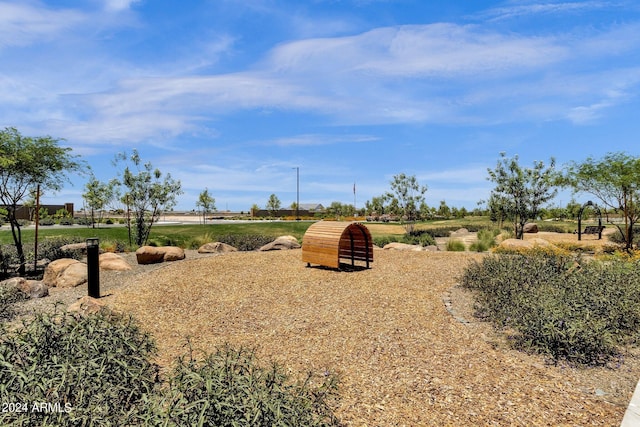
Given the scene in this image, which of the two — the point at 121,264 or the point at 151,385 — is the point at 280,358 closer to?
the point at 151,385

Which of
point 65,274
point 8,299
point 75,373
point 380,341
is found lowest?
point 380,341

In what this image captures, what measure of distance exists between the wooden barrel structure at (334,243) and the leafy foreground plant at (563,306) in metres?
3.40

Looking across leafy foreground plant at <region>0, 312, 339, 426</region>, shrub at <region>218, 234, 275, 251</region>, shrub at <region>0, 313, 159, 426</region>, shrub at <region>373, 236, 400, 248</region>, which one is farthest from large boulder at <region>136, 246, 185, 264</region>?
shrub at <region>373, 236, 400, 248</region>

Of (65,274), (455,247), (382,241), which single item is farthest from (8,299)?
(382,241)

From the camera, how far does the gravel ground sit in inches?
160

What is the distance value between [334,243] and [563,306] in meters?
6.09

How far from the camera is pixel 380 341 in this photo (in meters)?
5.84

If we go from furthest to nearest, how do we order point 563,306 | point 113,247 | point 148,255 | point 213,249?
point 113,247
point 213,249
point 148,255
point 563,306

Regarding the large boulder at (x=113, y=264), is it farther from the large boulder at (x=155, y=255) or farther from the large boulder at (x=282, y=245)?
the large boulder at (x=282, y=245)

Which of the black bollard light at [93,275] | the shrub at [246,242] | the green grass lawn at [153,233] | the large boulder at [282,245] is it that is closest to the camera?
the black bollard light at [93,275]

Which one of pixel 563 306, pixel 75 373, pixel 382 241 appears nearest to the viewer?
pixel 75 373

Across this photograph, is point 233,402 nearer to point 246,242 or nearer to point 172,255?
point 172,255

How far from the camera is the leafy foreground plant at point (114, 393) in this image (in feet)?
8.78

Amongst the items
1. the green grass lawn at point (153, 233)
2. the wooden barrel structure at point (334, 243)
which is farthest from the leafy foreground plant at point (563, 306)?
the green grass lawn at point (153, 233)
